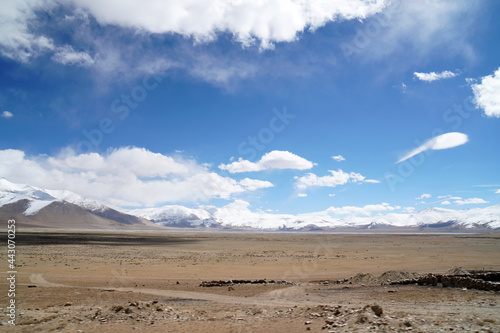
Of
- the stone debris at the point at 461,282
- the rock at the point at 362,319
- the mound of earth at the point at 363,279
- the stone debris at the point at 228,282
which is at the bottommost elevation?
the stone debris at the point at 228,282

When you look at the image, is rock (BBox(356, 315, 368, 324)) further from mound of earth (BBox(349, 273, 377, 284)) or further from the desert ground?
mound of earth (BBox(349, 273, 377, 284))

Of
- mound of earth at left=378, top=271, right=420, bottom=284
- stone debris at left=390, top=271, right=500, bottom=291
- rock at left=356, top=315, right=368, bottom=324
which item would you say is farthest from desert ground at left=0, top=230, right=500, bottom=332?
stone debris at left=390, top=271, right=500, bottom=291

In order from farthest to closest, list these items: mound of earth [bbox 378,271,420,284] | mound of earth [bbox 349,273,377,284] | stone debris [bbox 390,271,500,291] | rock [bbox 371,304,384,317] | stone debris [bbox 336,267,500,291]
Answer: mound of earth [bbox 349,273,377,284] < mound of earth [bbox 378,271,420,284] < stone debris [bbox 336,267,500,291] < stone debris [bbox 390,271,500,291] < rock [bbox 371,304,384,317]

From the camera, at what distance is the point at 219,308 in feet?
50.3

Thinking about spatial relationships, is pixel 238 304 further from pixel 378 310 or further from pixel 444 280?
pixel 444 280

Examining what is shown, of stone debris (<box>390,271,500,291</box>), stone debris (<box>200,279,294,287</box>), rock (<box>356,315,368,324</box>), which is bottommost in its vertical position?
stone debris (<box>200,279,294,287</box>)

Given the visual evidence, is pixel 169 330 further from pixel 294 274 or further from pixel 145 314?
pixel 294 274

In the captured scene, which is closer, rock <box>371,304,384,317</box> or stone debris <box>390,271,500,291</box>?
rock <box>371,304,384,317</box>

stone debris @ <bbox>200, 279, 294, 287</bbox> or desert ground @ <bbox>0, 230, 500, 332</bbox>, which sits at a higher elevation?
desert ground @ <bbox>0, 230, 500, 332</bbox>

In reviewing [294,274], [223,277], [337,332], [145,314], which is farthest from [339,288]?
[145,314]

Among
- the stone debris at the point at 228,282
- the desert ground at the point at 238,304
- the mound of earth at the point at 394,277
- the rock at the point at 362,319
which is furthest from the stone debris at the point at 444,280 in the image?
the rock at the point at 362,319

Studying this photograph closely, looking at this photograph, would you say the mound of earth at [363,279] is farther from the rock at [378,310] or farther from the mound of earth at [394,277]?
the rock at [378,310]

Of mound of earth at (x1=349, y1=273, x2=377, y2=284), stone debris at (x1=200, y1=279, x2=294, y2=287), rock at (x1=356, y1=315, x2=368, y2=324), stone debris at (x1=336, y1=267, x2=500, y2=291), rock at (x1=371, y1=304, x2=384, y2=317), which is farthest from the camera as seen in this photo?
mound of earth at (x1=349, y1=273, x2=377, y2=284)

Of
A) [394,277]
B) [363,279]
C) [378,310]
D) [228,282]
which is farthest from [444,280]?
[228,282]
